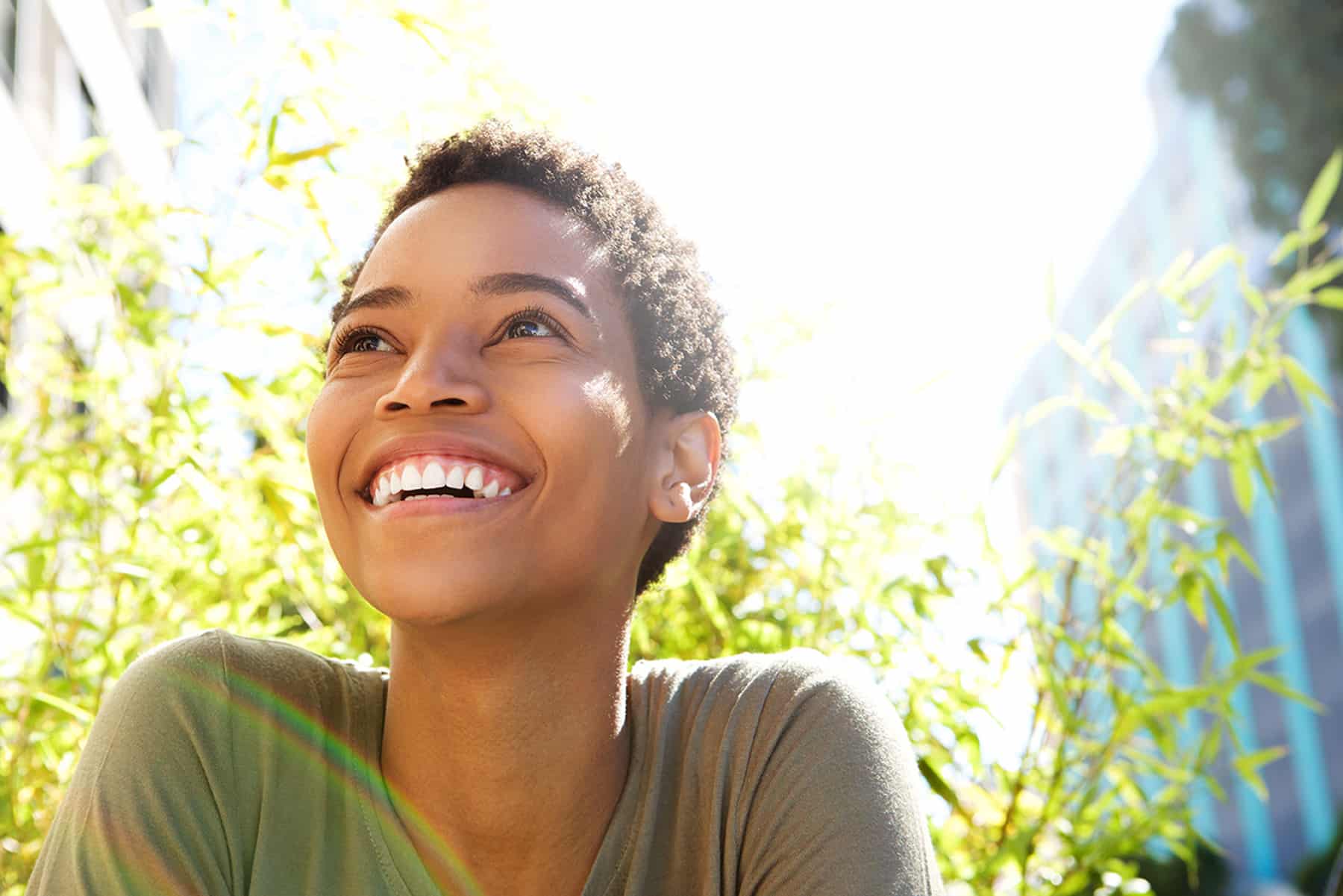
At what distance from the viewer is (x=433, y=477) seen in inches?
54.8

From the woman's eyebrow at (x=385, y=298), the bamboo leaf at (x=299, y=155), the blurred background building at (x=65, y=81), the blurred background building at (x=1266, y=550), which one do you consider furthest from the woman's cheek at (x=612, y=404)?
the blurred background building at (x=1266, y=550)

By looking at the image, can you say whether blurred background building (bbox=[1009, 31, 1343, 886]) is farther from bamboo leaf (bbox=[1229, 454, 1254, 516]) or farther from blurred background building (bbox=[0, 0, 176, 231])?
bamboo leaf (bbox=[1229, 454, 1254, 516])

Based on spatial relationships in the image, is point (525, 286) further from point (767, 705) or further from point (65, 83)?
point (65, 83)

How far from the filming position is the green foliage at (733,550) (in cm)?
200

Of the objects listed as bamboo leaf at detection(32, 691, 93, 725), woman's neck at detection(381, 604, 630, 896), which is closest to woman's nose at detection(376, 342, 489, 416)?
woman's neck at detection(381, 604, 630, 896)

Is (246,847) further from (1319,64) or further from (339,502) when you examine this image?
(1319,64)

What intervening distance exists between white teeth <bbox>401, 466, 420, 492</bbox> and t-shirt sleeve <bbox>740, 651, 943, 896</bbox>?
49cm

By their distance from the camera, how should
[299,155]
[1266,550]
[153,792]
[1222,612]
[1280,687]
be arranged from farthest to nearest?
[1266,550], [1280,687], [1222,612], [299,155], [153,792]

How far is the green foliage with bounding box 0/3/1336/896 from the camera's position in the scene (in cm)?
200

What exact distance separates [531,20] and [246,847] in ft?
4.60

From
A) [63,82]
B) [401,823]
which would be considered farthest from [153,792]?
[63,82]

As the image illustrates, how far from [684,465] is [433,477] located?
38cm

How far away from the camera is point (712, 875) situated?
1460 millimetres

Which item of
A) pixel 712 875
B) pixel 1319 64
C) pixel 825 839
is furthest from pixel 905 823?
pixel 1319 64
